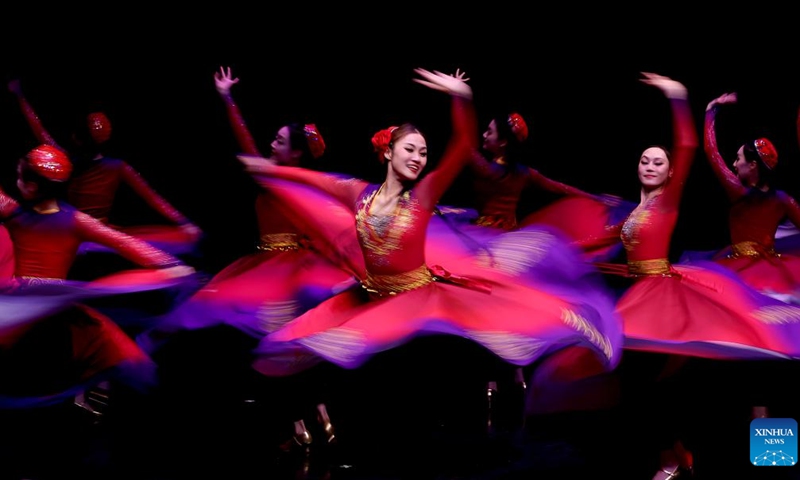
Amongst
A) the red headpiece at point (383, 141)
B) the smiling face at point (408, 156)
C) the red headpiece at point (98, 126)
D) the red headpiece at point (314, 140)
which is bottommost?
the smiling face at point (408, 156)

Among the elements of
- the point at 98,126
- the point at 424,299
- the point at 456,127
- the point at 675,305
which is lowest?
the point at 675,305

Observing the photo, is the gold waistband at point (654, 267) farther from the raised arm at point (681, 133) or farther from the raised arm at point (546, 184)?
the raised arm at point (546, 184)

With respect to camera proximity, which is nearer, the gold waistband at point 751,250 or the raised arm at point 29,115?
the gold waistband at point 751,250

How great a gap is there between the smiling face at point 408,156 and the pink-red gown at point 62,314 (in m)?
1.10

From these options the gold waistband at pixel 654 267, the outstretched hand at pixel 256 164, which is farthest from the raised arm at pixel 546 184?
the outstretched hand at pixel 256 164

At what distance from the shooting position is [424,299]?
2994 mm

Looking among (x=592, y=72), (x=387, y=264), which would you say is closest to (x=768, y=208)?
(x=592, y=72)

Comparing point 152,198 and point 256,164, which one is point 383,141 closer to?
point 256,164

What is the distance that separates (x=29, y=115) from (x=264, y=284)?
83.1 inches

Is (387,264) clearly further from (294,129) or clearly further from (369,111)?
(369,111)

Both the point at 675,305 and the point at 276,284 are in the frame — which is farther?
the point at 276,284

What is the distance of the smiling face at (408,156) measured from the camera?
3094mm

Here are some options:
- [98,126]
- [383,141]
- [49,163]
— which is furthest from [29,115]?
[383,141]

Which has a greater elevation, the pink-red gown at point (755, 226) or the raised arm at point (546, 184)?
the raised arm at point (546, 184)
